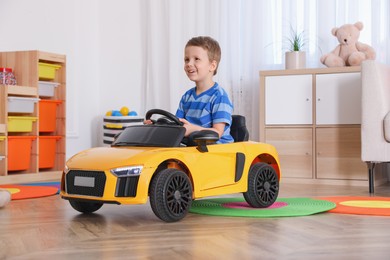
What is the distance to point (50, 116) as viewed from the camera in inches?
181

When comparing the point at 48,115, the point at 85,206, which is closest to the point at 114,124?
the point at 48,115

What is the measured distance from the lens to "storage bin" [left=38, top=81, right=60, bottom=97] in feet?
14.7

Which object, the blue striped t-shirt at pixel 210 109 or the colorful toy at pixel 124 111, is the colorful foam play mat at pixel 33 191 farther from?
the colorful toy at pixel 124 111

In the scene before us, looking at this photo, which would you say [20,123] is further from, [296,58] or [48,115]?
[296,58]

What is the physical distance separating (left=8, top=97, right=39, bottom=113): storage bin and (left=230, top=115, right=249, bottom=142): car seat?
1.98m

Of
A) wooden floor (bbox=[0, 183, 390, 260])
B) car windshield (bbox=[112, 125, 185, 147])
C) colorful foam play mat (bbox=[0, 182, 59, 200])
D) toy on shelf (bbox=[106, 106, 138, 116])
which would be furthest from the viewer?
toy on shelf (bbox=[106, 106, 138, 116])

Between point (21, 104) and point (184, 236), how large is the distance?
8.49 ft

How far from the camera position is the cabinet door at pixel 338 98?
4.03m

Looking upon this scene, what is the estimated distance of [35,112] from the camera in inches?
172

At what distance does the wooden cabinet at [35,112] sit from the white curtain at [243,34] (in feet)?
3.29

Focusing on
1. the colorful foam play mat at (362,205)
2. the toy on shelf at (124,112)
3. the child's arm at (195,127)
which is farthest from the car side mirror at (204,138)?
the toy on shelf at (124,112)

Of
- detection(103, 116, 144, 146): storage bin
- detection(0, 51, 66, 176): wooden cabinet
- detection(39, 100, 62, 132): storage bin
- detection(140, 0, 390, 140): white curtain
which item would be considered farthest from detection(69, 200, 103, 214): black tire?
detection(103, 116, 144, 146): storage bin

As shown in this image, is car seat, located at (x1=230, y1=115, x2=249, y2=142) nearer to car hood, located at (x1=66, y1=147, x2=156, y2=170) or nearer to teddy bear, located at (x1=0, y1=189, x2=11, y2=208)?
car hood, located at (x1=66, y1=147, x2=156, y2=170)

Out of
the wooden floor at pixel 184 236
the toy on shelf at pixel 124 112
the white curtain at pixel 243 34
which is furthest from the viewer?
the toy on shelf at pixel 124 112
